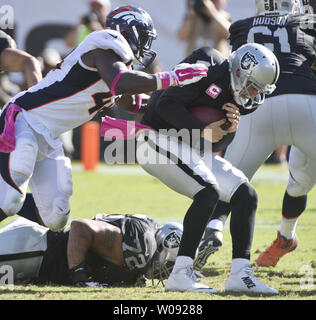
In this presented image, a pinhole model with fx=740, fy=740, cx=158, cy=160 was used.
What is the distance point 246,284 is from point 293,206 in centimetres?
142

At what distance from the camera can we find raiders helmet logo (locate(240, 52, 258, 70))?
4.21 m

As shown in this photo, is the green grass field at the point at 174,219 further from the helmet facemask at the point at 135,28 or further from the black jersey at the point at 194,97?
the helmet facemask at the point at 135,28

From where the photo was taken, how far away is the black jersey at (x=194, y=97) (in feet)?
14.0

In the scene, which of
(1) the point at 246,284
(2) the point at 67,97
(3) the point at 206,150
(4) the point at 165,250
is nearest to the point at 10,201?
(2) the point at 67,97

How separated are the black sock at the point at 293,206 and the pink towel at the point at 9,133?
213 centimetres

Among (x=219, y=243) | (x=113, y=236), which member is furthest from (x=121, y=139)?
(x=219, y=243)

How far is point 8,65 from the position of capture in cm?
507

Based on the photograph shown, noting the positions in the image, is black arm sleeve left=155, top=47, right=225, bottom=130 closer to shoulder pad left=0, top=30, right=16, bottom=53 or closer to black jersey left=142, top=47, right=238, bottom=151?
black jersey left=142, top=47, right=238, bottom=151

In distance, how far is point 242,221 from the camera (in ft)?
13.8

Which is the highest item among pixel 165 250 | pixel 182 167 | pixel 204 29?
pixel 204 29

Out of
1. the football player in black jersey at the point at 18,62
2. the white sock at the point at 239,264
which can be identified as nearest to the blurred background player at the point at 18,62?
the football player in black jersey at the point at 18,62

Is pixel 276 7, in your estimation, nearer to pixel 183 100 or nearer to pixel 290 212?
pixel 183 100

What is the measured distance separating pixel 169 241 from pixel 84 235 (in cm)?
53
